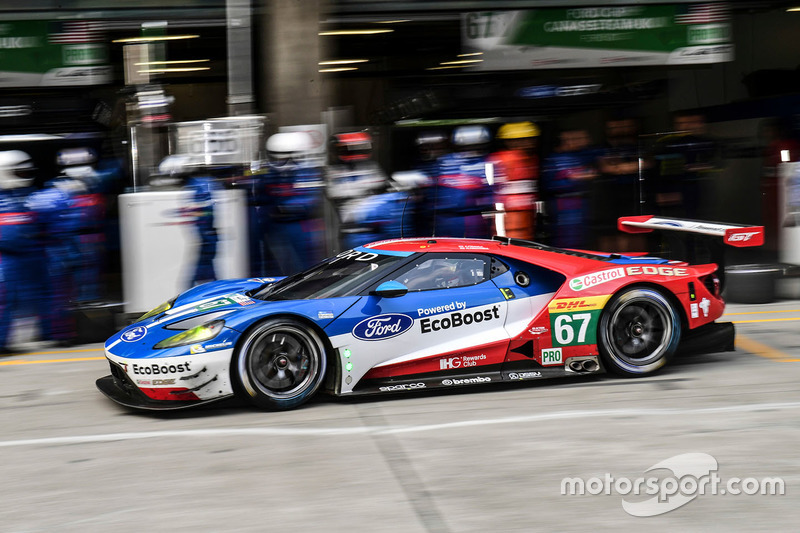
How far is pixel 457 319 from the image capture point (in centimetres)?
640

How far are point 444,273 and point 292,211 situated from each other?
138 inches

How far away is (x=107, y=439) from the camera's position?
5605 mm

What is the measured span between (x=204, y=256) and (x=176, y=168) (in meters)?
1.07

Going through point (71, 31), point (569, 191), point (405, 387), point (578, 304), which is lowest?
point (405, 387)

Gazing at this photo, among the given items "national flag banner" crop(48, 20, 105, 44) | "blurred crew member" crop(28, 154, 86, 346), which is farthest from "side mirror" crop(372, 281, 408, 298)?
"national flag banner" crop(48, 20, 105, 44)

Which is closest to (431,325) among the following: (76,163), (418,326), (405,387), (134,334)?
(418,326)

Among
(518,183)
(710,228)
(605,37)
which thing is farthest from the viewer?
(605,37)

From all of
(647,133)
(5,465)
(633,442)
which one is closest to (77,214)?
(5,465)

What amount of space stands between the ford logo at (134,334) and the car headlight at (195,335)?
0.95 ft

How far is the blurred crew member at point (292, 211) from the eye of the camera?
9656 millimetres

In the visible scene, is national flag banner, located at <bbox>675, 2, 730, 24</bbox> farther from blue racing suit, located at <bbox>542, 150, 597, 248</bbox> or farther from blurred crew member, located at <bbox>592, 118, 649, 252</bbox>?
blue racing suit, located at <bbox>542, 150, 597, 248</bbox>

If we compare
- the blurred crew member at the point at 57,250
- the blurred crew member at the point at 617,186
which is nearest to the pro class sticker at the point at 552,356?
the blurred crew member at the point at 617,186

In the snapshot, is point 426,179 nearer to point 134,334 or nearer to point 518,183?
point 518,183

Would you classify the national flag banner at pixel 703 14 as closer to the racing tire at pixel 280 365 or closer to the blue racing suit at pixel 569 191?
the blue racing suit at pixel 569 191
